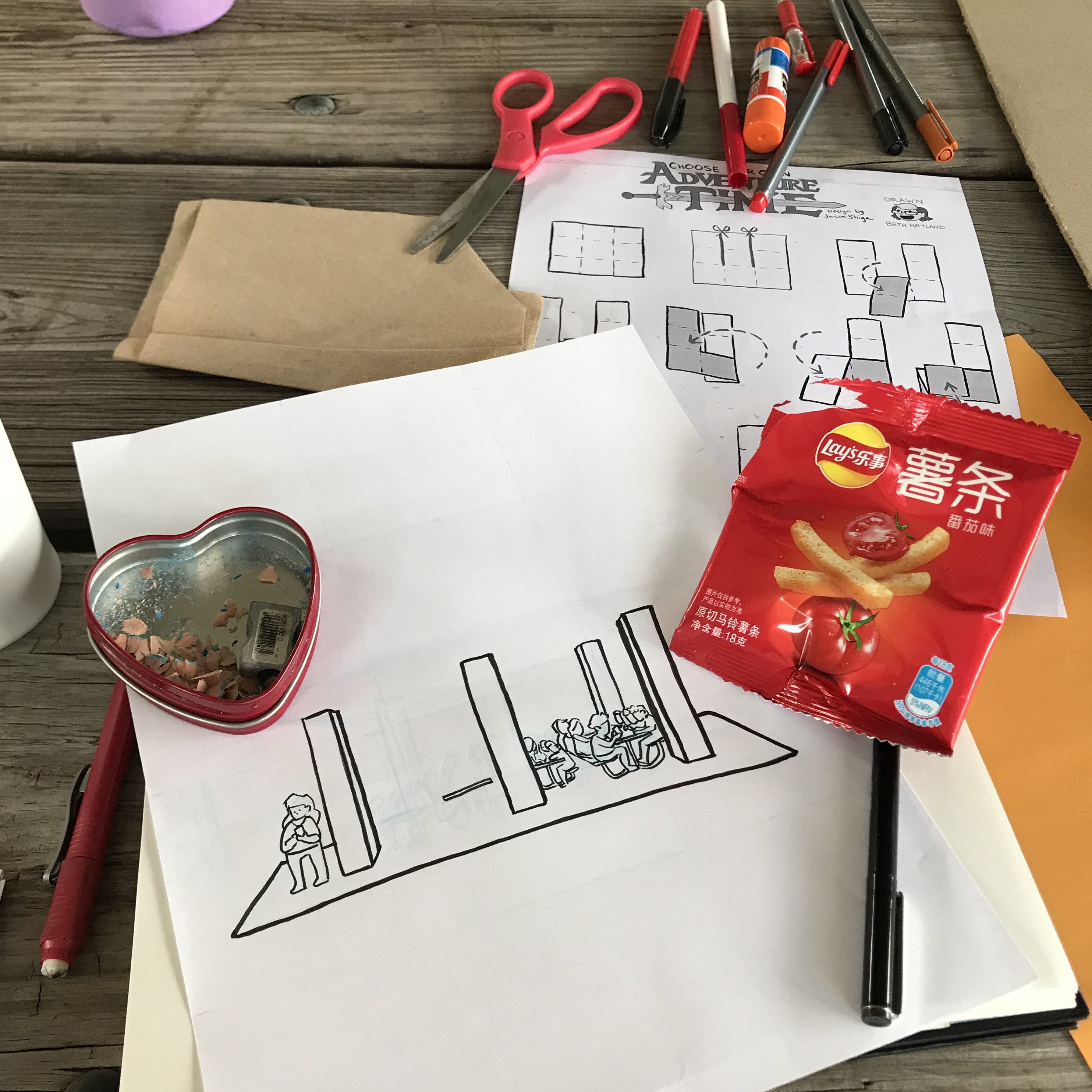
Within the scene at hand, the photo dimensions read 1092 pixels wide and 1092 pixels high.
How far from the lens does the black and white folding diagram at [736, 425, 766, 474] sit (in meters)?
0.61

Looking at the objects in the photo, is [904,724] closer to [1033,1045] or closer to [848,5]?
[1033,1045]

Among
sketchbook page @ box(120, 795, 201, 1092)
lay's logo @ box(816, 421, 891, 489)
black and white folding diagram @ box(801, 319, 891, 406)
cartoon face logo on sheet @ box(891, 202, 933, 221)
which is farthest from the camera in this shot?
cartoon face logo on sheet @ box(891, 202, 933, 221)

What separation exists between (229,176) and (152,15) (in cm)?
21

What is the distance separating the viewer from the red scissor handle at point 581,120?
0.76 meters

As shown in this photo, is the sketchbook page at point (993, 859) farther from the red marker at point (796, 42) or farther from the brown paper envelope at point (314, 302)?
the red marker at point (796, 42)

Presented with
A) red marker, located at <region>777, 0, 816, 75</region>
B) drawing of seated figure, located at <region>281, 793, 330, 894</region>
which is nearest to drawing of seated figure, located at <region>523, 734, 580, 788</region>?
drawing of seated figure, located at <region>281, 793, 330, 894</region>

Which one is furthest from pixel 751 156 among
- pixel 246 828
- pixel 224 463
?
pixel 246 828

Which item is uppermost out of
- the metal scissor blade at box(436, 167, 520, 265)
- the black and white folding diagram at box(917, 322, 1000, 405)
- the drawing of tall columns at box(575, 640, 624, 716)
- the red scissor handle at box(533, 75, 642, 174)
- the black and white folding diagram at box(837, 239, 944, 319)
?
the red scissor handle at box(533, 75, 642, 174)

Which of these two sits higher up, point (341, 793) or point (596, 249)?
point (596, 249)

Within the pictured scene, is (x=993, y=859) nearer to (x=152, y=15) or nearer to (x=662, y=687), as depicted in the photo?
(x=662, y=687)

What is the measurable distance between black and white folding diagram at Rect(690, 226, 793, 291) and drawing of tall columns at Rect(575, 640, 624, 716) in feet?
1.10

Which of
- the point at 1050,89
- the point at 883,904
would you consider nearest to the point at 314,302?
the point at 883,904

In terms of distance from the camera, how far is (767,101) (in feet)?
2.50

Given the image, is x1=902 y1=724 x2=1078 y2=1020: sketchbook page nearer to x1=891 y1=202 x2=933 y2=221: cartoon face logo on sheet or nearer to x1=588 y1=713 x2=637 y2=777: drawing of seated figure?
x1=588 y1=713 x2=637 y2=777: drawing of seated figure
